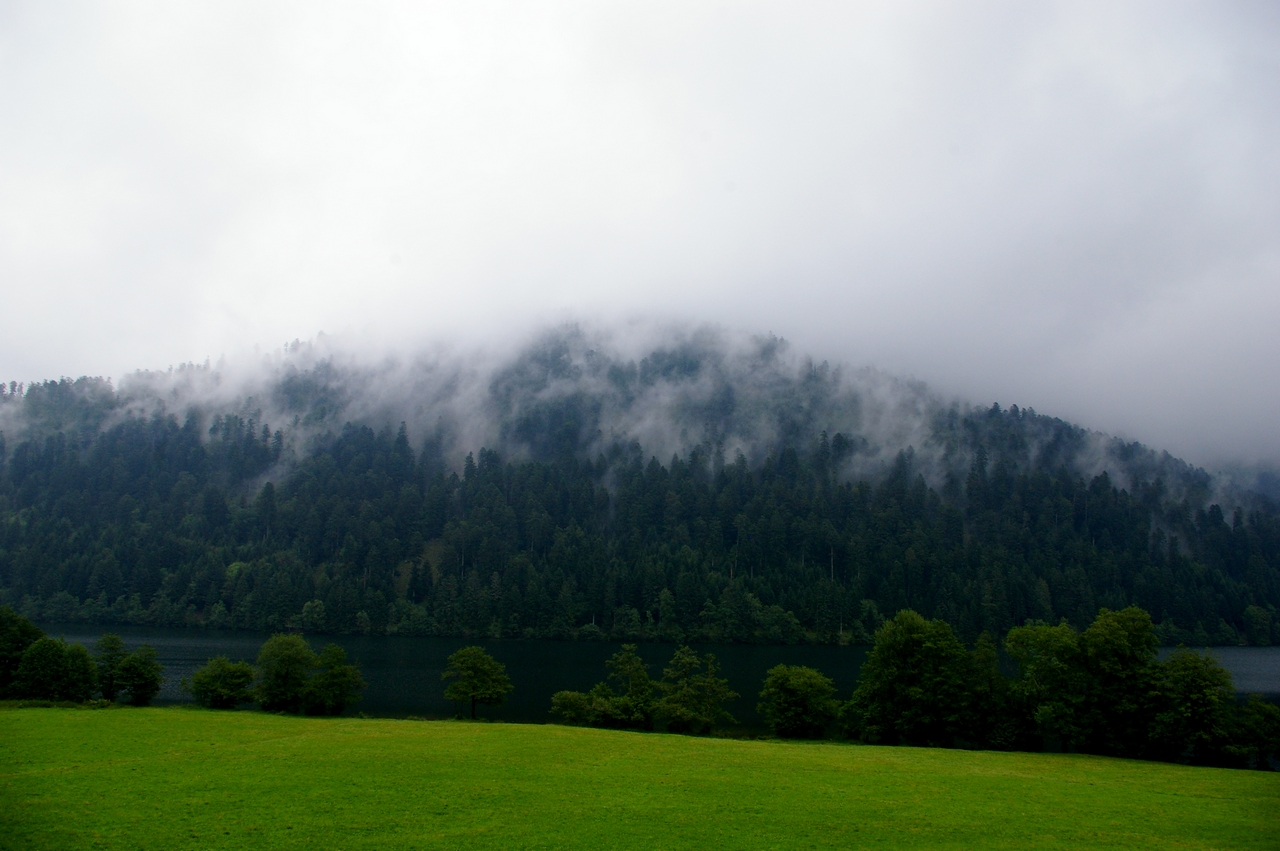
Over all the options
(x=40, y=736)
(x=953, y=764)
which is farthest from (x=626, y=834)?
(x=40, y=736)

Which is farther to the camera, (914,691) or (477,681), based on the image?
(477,681)

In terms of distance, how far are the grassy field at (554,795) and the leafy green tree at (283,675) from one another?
17.4m

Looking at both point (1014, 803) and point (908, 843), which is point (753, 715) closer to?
point (1014, 803)

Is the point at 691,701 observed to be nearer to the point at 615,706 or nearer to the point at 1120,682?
the point at 615,706

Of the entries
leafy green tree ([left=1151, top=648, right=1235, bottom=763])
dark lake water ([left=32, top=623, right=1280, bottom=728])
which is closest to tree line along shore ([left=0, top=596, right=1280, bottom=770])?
leafy green tree ([left=1151, top=648, right=1235, bottom=763])

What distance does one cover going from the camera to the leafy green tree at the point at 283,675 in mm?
64500

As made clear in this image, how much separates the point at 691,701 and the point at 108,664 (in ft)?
185

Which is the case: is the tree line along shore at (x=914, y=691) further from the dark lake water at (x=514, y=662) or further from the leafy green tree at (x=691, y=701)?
the dark lake water at (x=514, y=662)

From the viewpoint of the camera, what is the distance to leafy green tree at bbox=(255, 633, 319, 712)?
212ft

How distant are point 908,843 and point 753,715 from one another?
4953 cm

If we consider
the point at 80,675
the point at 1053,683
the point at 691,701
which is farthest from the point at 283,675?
the point at 1053,683

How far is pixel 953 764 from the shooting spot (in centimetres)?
4469

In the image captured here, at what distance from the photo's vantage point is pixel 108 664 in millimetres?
65000

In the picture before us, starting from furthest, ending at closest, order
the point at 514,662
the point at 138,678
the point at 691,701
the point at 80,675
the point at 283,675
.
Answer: the point at 514,662 → the point at 283,675 → the point at 691,701 → the point at 138,678 → the point at 80,675
